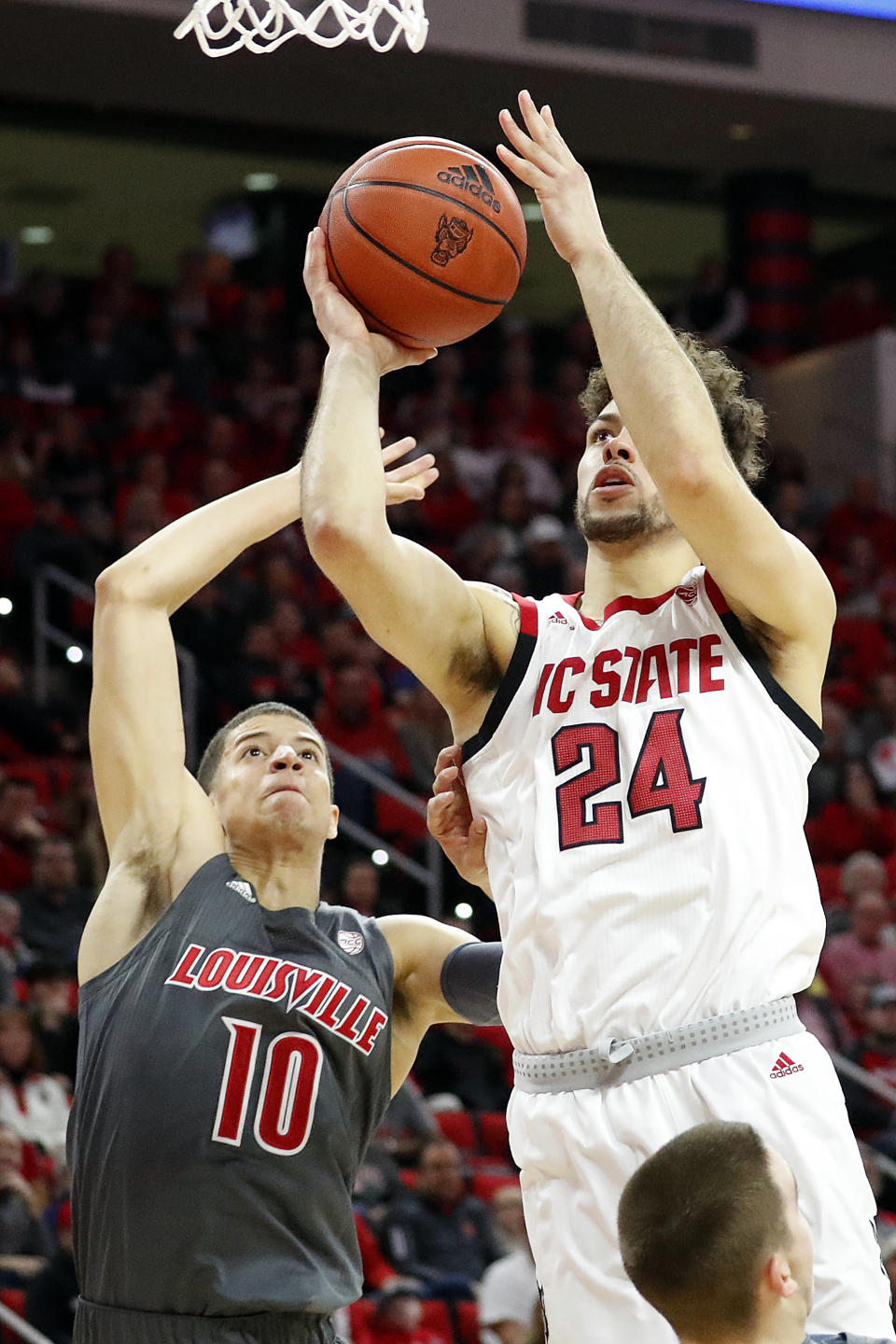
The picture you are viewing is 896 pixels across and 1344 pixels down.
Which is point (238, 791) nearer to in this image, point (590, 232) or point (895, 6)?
point (590, 232)

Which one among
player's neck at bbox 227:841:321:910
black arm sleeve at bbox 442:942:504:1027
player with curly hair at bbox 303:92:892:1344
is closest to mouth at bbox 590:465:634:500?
player with curly hair at bbox 303:92:892:1344

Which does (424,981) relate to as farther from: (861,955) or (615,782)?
(861,955)

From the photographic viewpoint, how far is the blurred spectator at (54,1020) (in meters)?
7.31

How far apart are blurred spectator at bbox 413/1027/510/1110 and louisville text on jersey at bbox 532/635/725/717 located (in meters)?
5.48

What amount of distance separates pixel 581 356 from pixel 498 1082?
7744 millimetres

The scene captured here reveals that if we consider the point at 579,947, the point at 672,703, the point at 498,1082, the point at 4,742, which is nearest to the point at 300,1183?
the point at 579,947

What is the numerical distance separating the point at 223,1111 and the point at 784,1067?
129 centimetres

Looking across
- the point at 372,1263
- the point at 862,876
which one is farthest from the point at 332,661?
the point at 372,1263

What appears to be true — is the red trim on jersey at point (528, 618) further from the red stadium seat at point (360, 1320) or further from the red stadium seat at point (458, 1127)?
the red stadium seat at point (458, 1127)

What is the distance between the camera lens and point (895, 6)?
11469 millimetres

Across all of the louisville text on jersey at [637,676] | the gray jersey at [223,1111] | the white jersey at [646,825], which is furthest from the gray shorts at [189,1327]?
the louisville text on jersey at [637,676]

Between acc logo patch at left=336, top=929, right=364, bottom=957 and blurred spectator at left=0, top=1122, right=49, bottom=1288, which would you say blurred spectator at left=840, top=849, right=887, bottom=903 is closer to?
blurred spectator at left=0, top=1122, right=49, bottom=1288

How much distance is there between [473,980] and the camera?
3.87 meters

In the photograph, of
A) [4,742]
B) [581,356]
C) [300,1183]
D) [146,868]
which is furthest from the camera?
[581,356]
